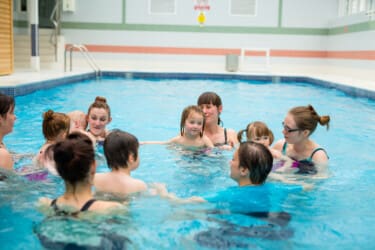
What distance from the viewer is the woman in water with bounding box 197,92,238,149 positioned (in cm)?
497

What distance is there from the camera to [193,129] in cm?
468

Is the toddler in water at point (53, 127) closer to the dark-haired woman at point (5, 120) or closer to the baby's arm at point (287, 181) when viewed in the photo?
the dark-haired woman at point (5, 120)

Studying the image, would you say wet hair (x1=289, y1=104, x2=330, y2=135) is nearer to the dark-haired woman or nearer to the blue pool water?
the blue pool water

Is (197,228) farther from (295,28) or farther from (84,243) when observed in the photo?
(295,28)

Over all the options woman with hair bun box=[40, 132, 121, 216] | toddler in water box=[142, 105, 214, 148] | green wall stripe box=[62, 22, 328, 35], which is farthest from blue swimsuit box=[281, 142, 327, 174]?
green wall stripe box=[62, 22, 328, 35]

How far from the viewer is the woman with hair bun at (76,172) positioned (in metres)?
2.45

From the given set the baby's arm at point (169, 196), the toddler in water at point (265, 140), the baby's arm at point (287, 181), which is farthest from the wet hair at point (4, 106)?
the baby's arm at point (287, 181)

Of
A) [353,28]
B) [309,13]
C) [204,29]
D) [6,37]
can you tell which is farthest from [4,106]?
[309,13]

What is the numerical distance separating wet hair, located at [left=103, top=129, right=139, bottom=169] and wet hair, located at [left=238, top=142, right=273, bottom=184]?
0.68 m

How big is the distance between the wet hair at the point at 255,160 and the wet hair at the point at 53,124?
1.54 metres

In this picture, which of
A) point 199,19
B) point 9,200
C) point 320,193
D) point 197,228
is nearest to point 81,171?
point 197,228

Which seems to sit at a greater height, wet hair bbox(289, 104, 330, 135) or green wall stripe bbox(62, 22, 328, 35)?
green wall stripe bbox(62, 22, 328, 35)

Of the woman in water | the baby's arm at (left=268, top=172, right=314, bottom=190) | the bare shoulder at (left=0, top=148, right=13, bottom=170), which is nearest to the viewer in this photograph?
the bare shoulder at (left=0, top=148, right=13, bottom=170)

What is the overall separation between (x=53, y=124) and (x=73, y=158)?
144 cm
